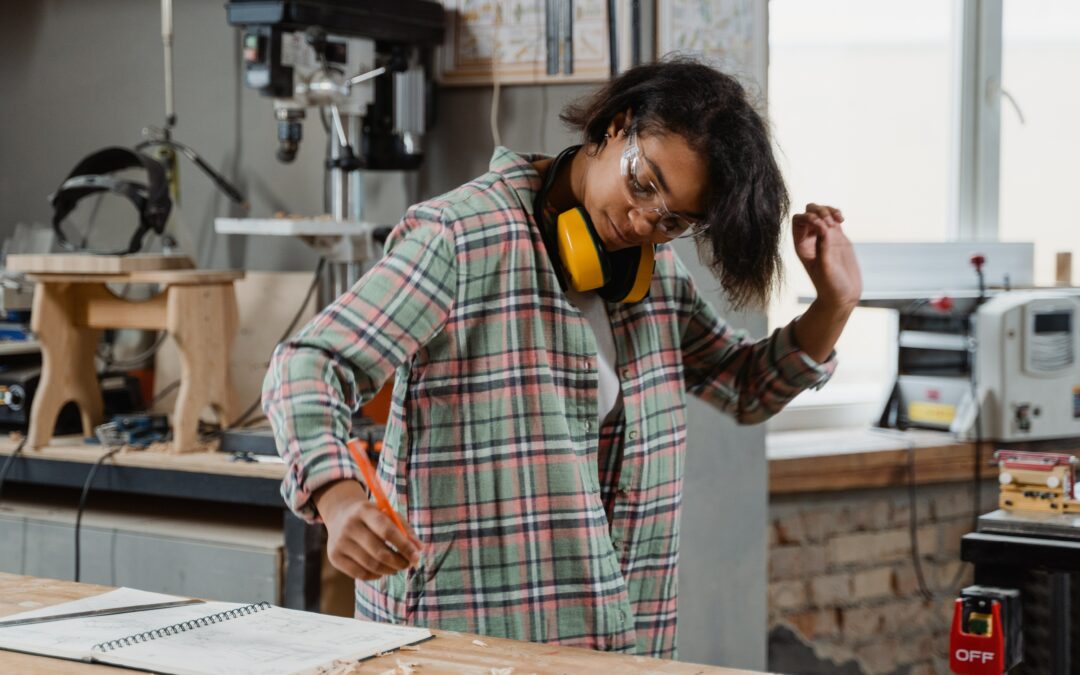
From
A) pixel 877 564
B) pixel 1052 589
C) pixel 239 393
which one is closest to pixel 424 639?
pixel 1052 589

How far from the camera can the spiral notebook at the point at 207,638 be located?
126cm

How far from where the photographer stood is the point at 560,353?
1.58 meters

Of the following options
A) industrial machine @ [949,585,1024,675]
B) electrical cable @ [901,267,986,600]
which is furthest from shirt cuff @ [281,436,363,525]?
electrical cable @ [901,267,986,600]

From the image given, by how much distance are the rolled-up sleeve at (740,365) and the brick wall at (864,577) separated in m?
1.50

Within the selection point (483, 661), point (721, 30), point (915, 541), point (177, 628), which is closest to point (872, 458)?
point (915, 541)

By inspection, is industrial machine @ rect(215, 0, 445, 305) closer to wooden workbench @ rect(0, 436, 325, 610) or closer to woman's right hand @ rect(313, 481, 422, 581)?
wooden workbench @ rect(0, 436, 325, 610)

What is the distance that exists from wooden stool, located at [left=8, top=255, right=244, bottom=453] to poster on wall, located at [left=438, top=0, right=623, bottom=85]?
743mm

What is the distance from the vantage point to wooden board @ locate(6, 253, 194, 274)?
8.92 feet

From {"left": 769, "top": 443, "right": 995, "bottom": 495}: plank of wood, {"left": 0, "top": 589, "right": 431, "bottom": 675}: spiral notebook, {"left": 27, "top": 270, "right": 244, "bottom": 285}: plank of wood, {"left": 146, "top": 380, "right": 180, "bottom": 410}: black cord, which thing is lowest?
{"left": 769, "top": 443, "right": 995, "bottom": 495}: plank of wood

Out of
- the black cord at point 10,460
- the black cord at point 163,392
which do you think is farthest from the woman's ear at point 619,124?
the black cord at point 163,392

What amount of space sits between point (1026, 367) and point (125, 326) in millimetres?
2355

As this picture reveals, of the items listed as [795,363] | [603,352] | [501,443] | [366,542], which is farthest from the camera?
[795,363]

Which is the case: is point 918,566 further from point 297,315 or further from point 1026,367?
point 297,315

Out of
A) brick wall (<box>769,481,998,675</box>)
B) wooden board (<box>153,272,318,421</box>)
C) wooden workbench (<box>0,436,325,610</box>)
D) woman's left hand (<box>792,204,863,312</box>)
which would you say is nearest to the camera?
woman's left hand (<box>792,204,863,312</box>)
